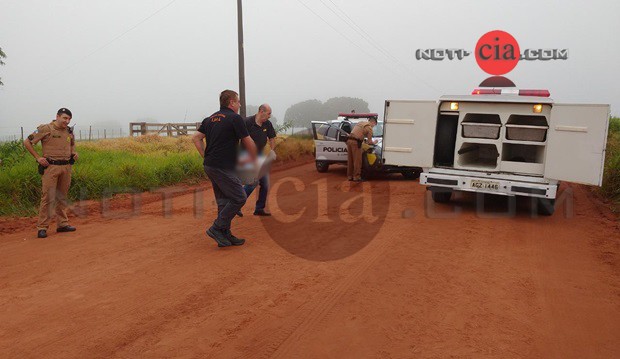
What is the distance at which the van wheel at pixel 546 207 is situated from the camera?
920 cm

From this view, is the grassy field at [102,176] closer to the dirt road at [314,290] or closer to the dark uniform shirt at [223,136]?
the dirt road at [314,290]

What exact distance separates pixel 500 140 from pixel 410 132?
5.27ft

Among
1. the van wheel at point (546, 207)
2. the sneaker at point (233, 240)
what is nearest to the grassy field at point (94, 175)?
the sneaker at point (233, 240)

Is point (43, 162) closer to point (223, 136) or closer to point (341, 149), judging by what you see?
point (223, 136)

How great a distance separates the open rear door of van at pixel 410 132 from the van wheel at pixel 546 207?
208cm

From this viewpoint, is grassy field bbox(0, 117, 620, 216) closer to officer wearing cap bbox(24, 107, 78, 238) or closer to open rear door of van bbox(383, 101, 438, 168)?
officer wearing cap bbox(24, 107, 78, 238)

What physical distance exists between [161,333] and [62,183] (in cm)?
440

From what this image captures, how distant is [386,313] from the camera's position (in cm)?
461

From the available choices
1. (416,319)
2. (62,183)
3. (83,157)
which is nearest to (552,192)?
(416,319)

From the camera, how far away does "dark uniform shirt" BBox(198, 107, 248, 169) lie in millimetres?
6391

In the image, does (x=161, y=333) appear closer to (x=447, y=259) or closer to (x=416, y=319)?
(x=416, y=319)

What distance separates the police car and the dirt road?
527cm

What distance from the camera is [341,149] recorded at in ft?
49.0

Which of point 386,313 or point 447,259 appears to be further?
point 447,259
